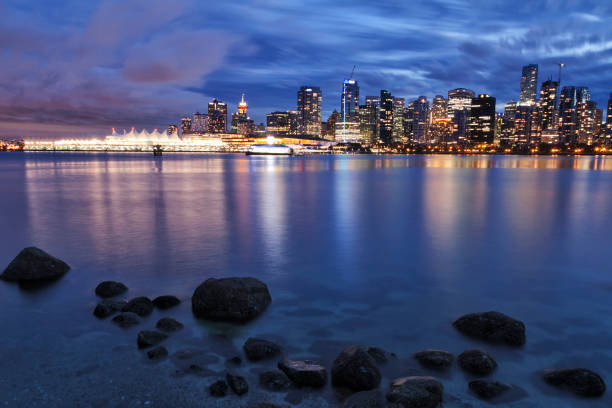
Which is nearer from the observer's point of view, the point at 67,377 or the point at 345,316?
the point at 67,377

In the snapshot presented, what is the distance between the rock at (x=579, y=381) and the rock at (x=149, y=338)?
5939mm

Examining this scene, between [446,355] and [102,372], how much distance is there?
16.8ft

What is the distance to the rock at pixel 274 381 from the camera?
5539 millimetres

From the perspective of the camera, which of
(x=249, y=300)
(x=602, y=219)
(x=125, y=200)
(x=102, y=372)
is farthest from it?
(x=125, y=200)

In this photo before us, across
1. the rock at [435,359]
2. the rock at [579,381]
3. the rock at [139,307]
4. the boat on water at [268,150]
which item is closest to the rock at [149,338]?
the rock at [139,307]

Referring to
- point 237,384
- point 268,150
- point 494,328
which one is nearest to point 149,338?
point 237,384

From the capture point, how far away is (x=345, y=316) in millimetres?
7996

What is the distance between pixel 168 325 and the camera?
→ 7.33m

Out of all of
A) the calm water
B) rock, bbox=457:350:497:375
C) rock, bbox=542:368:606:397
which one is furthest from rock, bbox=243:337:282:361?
rock, bbox=542:368:606:397

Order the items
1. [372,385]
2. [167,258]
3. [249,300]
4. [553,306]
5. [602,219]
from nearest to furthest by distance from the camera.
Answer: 1. [372,385]
2. [249,300]
3. [553,306]
4. [167,258]
5. [602,219]

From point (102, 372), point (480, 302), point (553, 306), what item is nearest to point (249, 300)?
point (102, 372)

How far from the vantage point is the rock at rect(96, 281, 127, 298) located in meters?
9.03

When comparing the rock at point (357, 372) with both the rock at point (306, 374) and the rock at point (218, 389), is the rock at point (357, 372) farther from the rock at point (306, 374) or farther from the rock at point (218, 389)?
the rock at point (218, 389)

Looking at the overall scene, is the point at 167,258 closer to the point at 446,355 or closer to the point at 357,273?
the point at 357,273
